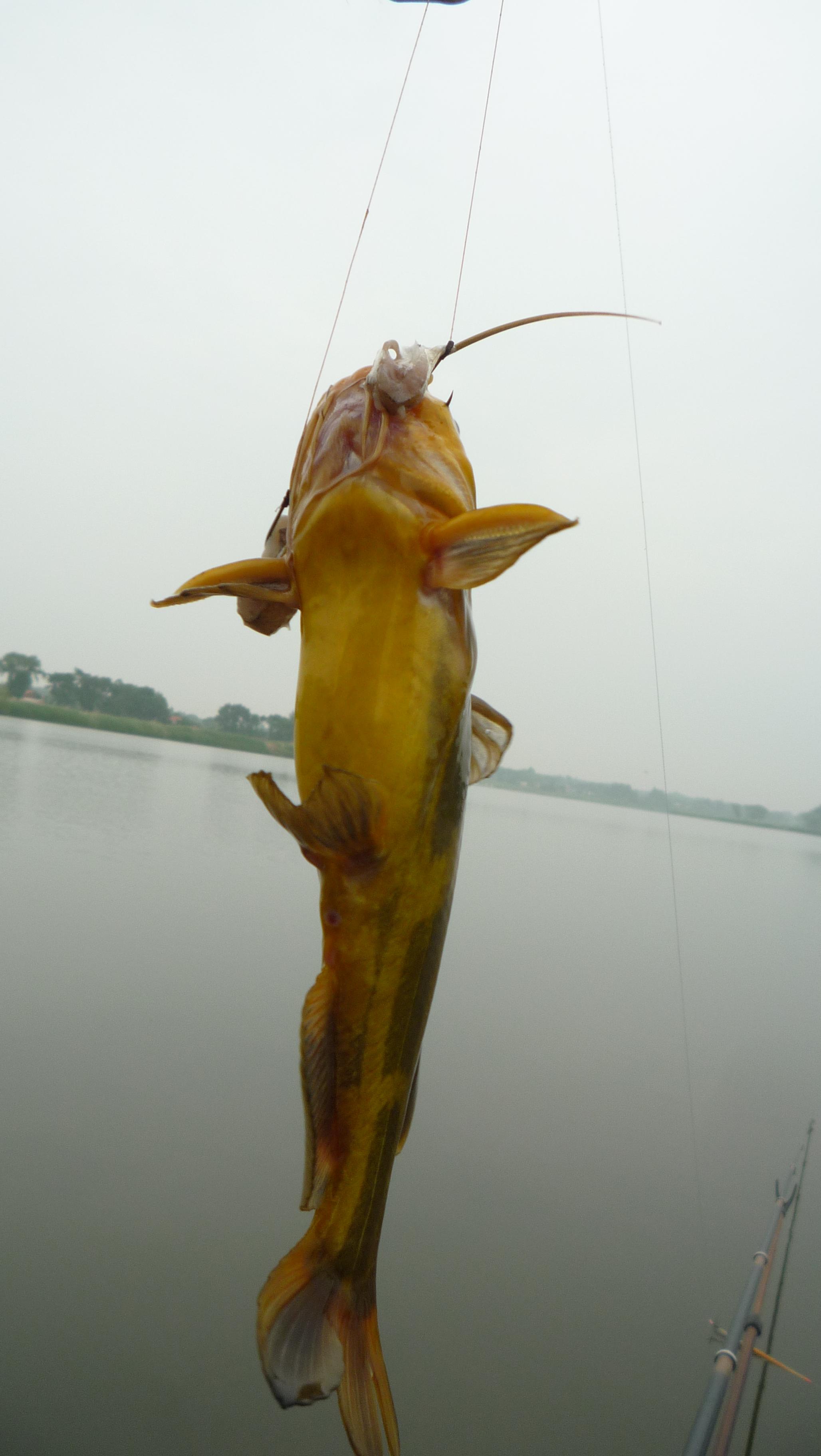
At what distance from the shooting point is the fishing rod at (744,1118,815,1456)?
1.96 m

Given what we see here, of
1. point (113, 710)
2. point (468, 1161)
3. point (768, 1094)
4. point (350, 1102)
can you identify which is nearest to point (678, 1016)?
point (768, 1094)

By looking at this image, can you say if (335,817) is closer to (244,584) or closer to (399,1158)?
(244,584)

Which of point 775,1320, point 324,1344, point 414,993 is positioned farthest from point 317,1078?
point 775,1320

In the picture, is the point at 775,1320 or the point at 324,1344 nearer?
the point at 324,1344

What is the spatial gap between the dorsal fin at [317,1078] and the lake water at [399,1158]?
173 centimetres

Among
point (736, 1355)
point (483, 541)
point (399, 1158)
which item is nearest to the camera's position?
point (483, 541)

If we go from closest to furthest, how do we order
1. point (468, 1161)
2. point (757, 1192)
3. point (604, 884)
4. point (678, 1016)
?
point (468, 1161)
point (757, 1192)
point (678, 1016)
point (604, 884)

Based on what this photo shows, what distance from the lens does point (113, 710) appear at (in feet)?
11.1

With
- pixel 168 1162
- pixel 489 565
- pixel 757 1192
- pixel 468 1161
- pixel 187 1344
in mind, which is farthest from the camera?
pixel 757 1192

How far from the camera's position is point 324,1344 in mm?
545

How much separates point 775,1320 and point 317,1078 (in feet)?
8.71

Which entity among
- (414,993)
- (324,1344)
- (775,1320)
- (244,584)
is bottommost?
(775,1320)

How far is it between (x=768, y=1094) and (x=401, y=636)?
12.1 feet

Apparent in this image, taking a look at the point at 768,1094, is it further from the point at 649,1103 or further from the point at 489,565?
the point at 489,565
